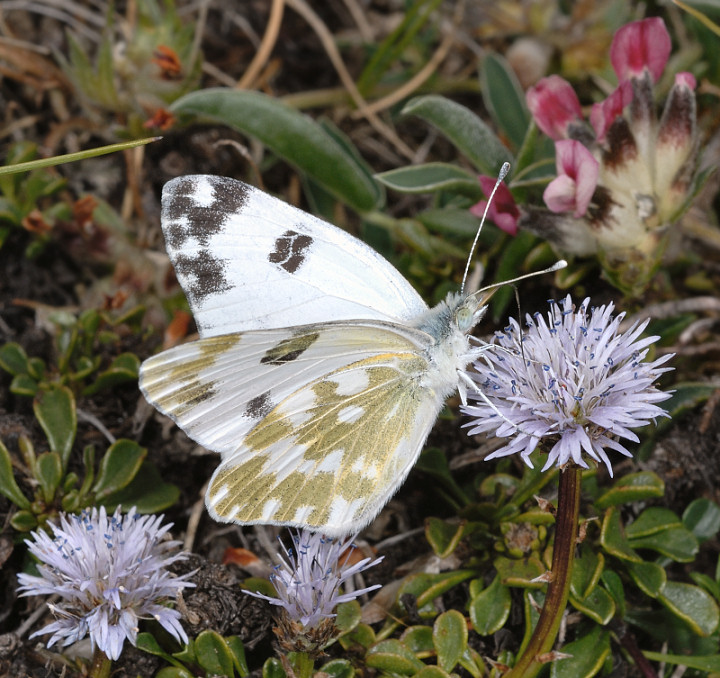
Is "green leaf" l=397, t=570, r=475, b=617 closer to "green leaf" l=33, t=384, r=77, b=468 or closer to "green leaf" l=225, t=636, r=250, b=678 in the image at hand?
"green leaf" l=225, t=636, r=250, b=678

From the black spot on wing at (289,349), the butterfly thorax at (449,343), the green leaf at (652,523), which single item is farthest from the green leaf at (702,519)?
the black spot on wing at (289,349)

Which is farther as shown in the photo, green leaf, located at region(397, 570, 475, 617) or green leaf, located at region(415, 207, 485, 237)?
green leaf, located at region(415, 207, 485, 237)

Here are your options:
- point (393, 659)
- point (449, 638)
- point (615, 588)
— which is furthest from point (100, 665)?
point (615, 588)

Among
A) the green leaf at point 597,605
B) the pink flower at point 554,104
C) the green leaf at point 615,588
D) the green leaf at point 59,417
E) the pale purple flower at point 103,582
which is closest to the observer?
the pale purple flower at point 103,582

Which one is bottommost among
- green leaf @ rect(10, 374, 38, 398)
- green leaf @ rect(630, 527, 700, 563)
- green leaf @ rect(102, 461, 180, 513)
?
green leaf @ rect(102, 461, 180, 513)

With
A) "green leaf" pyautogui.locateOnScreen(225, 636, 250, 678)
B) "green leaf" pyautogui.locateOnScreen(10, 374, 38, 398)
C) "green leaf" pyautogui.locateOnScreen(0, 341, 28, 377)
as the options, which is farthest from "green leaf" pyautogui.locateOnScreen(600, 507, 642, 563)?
"green leaf" pyautogui.locateOnScreen(0, 341, 28, 377)

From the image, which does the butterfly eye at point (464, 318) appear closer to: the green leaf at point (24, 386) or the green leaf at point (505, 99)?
the green leaf at point (505, 99)
